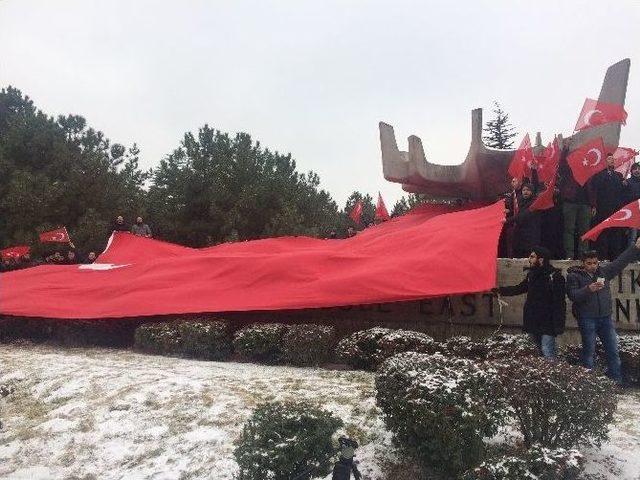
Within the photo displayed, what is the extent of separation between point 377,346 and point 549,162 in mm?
5364

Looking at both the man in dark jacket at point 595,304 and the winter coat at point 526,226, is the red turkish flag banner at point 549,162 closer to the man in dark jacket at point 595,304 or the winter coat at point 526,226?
the winter coat at point 526,226

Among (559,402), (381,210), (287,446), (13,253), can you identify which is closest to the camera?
(287,446)

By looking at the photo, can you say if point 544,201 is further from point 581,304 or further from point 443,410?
point 443,410

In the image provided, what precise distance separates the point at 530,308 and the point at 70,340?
8.22 metres

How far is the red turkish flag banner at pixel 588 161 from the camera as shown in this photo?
9.19 meters

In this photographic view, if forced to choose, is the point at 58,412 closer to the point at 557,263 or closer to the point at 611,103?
the point at 557,263

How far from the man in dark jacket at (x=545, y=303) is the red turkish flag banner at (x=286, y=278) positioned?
124cm

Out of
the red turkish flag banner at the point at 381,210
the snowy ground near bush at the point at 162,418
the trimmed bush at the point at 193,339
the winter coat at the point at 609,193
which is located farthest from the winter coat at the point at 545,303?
the red turkish flag banner at the point at 381,210

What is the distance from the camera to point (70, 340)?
10.5 m

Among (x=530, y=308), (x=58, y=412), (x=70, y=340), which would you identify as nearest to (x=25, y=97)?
(x=70, y=340)

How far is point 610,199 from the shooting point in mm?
9094

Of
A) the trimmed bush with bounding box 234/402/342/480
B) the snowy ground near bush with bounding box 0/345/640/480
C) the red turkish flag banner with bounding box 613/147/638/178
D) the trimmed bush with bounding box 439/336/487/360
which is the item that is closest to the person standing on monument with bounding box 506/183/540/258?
the red turkish flag banner with bounding box 613/147/638/178

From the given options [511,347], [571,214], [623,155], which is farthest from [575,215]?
[511,347]

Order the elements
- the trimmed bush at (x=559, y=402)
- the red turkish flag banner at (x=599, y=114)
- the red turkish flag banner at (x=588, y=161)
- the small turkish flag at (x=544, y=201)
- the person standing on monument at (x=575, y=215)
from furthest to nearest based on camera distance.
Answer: the red turkish flag banner at (x=599, y=114)
the person standing on monument at (x=575, y=215)
the red turkish flag banner at (x=588, y=161)
the small turkish flag at (x=544, y=201)
the trimmed bush at (x=559, y=402)
